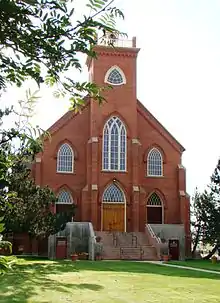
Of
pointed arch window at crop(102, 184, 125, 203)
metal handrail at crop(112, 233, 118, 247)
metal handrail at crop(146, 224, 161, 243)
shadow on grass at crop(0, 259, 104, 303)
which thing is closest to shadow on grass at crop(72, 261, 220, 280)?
shadow on grass at crop(0, 259, 104, 303)

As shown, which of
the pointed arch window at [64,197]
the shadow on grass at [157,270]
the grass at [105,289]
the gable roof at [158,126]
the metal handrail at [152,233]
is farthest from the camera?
the gable roof at [158,126]

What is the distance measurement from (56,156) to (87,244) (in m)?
8.61

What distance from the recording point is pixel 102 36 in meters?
3.29

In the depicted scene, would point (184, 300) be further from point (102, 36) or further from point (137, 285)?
point (102, 36)

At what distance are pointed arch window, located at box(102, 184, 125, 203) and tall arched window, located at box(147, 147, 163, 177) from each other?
3.44 meters

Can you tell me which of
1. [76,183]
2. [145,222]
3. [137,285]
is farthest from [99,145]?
[137,285]

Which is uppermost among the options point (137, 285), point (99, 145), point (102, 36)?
point (99, 145)

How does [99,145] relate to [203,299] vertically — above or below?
Answer: above

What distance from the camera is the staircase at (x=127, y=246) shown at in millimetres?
36656

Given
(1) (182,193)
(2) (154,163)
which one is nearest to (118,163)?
(2) (154,163)

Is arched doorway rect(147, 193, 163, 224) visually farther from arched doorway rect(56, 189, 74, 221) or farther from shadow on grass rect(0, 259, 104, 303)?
shadow on grass rect(0, 259, 104, 303)

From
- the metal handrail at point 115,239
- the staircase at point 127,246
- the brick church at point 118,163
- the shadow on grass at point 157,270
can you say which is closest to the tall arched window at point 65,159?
the brick church at point 118,163

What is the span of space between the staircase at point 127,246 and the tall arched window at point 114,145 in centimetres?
605

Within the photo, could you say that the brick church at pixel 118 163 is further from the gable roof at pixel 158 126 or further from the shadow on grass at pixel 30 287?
the shadow on grass at pixel 30 287
